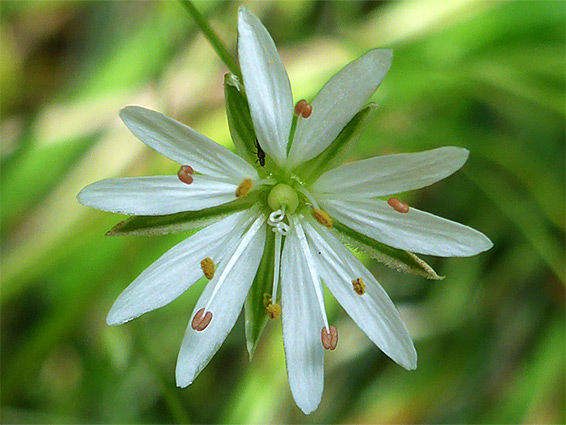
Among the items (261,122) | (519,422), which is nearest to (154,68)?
(261,122)

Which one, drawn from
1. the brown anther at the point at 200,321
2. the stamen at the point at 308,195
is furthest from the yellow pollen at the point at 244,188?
the brown anther at the point at 200,321

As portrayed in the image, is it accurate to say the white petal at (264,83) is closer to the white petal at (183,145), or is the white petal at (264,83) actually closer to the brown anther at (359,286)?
the white petal at (183,145)

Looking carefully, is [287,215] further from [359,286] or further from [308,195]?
[359,286]

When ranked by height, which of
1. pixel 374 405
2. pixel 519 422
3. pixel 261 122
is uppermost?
pixel 261 122

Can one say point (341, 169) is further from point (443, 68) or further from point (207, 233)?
point (443, 68)

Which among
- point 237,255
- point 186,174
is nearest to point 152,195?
point 186,174

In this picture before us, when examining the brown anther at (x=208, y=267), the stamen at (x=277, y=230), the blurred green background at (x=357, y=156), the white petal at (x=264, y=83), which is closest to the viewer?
the white petal at (x=264, y=83)

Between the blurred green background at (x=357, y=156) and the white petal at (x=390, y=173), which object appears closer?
the white petal at (x=390, y=173)
